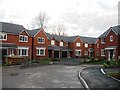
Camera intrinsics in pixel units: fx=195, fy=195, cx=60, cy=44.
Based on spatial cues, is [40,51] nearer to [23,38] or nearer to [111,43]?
[23,38]

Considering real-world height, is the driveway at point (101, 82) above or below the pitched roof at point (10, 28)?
below

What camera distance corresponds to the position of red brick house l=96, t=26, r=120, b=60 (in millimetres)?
42781

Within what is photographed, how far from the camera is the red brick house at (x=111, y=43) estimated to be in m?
42.8

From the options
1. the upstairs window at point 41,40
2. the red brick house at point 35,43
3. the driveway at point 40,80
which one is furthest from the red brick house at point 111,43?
the driveway at point 40,80

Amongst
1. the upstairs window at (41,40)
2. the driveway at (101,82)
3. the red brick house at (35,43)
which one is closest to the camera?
the driveway at (101,82)

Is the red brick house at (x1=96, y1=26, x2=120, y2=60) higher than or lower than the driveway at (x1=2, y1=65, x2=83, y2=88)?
higher

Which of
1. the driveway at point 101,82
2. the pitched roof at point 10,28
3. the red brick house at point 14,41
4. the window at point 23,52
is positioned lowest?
the driveway at point 101,82

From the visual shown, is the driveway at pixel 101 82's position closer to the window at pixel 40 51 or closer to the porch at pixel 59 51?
the window at pixel 40 51

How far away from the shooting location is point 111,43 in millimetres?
44844

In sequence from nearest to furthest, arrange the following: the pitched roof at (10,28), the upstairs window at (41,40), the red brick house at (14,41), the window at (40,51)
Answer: the red brick house at (14,41) < the pitched roof at (10,28) < the window at (40,51) < the upstairs window at (41,40)

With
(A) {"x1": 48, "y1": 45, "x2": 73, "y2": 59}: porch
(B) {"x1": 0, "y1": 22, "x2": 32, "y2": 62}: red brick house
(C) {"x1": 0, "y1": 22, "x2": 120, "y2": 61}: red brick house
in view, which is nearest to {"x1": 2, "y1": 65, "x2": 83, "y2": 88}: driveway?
(C) {"x1": 0, "y1": 22, "x2": 120, "y2": 61}: red brick house

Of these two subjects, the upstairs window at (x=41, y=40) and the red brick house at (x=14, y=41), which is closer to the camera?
the red brick house at (x=14, y=41)

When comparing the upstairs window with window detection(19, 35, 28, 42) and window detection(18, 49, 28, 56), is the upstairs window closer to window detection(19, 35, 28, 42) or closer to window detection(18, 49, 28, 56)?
window detection(19, 35, 28, 42)

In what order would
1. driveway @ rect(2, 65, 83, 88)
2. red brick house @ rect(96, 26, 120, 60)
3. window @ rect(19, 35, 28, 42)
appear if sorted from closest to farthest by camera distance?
driveway @ rect(2, 65, 83, 88)
red brick house @ rect(96, 26, 120, 60)
window @ rect(19, 35, 28, 42)
